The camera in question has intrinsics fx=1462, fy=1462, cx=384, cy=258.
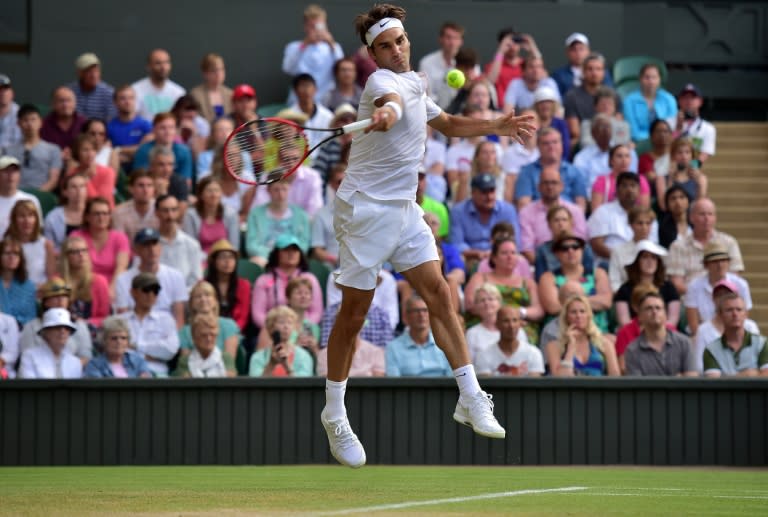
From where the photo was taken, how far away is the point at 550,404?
1106 centimetres

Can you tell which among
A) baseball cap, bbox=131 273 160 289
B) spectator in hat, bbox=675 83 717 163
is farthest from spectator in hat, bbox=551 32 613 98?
baseball cap, bbox=131 273 160 289

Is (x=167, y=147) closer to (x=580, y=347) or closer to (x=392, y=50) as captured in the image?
(x=580, y=347)

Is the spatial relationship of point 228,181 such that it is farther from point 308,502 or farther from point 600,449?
point 308,502

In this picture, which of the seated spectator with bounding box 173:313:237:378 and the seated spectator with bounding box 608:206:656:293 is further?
the seated spectator with bounding box 608:206:656:293

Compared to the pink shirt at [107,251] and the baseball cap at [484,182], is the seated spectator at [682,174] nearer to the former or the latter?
the baseball cap at [484,182]

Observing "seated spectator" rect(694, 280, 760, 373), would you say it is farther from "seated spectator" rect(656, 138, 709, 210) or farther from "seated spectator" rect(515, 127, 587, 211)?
"seated spectator" rect(656, 138, 709, 210)

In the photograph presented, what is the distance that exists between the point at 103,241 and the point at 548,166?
4.42 metres

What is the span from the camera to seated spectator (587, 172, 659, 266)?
45.2 ft

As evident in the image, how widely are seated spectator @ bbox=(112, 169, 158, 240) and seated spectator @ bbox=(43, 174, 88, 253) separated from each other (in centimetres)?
34

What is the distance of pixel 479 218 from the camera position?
44.7ft

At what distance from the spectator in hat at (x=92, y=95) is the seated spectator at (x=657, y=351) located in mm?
6660

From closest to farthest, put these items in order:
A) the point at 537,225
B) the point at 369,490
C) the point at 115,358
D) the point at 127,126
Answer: the point at 369,490
the point at 115,358
the point at 537,225
the point at 127,126

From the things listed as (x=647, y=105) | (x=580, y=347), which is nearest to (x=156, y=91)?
(x=647, y=105)

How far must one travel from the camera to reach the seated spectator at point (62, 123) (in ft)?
48.7
